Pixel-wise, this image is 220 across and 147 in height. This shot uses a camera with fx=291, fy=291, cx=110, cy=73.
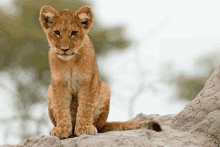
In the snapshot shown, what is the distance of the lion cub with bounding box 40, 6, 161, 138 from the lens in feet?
13.3

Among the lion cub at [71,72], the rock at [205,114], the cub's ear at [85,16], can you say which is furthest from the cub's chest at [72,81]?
the rock at [205,114]

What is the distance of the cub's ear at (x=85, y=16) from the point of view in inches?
165

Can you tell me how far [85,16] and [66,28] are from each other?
1.17ft

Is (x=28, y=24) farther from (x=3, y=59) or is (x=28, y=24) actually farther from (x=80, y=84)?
(x=80, y=84)

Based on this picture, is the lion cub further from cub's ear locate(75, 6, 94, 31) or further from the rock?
the rock

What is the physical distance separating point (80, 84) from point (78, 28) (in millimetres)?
813

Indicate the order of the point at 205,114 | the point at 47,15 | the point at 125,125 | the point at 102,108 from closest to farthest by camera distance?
the point at 47,15 → the point at 205,114 → the point at 102,108 → the point at 125,125

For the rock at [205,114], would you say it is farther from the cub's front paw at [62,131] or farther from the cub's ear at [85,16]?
the cub's ear at [85,16]

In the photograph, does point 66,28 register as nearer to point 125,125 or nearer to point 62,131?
point 62,131

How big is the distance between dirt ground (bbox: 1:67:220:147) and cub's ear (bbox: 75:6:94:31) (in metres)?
1.60

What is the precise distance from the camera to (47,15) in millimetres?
4172

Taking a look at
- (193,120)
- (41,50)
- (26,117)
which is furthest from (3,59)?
(193,120)

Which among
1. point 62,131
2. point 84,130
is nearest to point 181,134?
point 84,130

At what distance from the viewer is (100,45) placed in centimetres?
988
